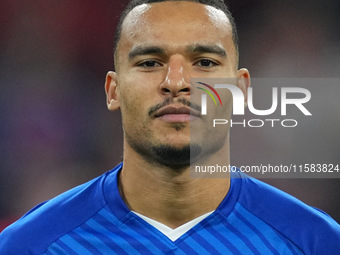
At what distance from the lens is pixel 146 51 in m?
2.55

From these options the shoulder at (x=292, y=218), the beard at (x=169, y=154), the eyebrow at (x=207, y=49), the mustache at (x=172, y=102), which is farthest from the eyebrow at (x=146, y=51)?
the shoulder at (x=292, y=218)

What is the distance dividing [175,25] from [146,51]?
0.18 metres

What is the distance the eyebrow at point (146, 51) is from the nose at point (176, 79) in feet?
0.21

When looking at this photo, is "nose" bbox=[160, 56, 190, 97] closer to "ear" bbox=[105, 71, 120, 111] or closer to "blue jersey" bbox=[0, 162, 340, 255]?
Answer: "ear" bbox=[105, 71, 120, 111]

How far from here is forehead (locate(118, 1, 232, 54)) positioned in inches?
101

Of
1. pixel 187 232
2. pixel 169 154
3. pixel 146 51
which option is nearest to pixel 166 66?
pixel 146 51

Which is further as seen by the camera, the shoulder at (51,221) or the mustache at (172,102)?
the shoulder at (51,221)

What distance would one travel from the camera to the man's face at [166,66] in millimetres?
2418

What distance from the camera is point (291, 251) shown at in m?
2.48

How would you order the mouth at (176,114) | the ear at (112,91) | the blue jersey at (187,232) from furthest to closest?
1. the ear at (112,91)
2. the blue jersey at (187,232)
3. the mouth at (176,114)

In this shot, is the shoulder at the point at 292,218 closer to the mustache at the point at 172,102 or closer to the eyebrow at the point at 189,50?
the mustache at the point at 172,102

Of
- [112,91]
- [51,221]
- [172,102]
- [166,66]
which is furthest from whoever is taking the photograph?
[112,91]

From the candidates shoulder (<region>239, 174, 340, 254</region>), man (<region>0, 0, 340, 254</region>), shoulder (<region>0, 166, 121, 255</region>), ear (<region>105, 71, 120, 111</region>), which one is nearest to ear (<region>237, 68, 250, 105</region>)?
man (<region>0, 0, 340, 254</region>)

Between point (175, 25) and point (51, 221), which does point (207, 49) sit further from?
point (51, 221)
